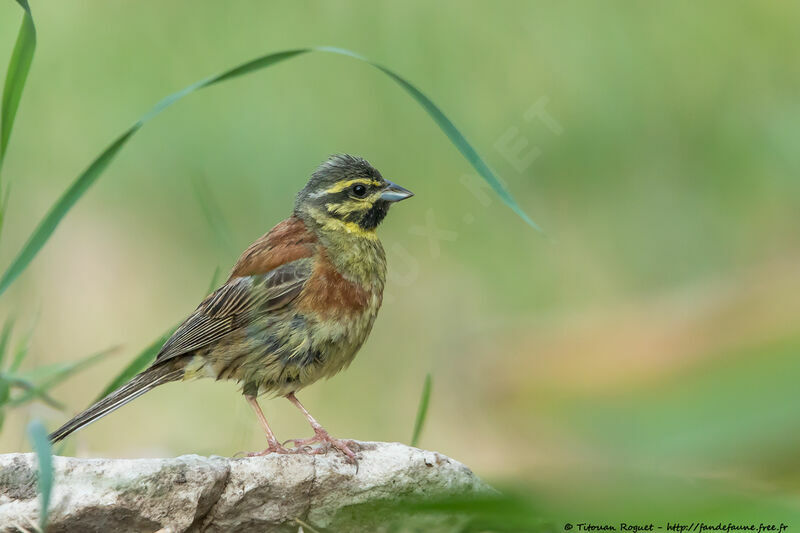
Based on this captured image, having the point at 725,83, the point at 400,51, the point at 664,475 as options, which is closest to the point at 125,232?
the point at 400,51

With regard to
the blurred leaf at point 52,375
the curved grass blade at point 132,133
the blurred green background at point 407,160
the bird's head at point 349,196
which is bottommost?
the blurred leaf at point 52,375

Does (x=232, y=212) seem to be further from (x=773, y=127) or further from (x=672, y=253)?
(x=773, y=127)

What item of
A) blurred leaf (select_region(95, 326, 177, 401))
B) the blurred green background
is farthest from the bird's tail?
the blurred green background

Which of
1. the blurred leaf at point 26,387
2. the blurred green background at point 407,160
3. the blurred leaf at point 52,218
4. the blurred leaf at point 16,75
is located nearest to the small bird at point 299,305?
the blurred leaf at point 26,387

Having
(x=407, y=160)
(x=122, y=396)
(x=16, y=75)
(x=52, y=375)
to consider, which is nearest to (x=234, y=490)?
(x=52, y=375)

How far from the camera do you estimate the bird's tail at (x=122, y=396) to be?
12.4 feet

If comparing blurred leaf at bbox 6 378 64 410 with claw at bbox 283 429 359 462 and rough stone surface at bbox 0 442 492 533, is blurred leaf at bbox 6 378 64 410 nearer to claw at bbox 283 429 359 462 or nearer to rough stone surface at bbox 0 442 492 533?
rough stone surface at bbox 0 442 492 533

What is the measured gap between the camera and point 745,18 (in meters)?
6.45

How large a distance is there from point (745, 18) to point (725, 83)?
45 cm

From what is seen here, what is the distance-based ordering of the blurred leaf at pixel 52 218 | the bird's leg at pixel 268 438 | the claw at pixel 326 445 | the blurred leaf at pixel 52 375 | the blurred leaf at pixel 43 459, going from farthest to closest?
the bird's leg at pixel 268 438
the claw at pixel 326 445
the blurred leaf at pixel 52 375
the blurred leaf at pixel 52 218
the blurred leaf at pixel 43 459

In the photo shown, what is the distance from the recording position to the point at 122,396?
401cm

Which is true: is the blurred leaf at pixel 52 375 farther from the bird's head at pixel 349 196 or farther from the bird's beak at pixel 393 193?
the bird's beak at pixel 393 193

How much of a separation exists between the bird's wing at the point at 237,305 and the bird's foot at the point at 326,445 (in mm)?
578

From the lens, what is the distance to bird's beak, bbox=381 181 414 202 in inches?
177
